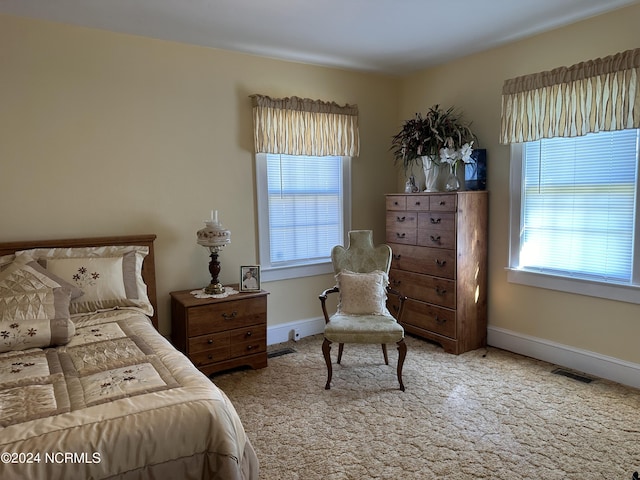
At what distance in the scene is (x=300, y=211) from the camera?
4254 mm

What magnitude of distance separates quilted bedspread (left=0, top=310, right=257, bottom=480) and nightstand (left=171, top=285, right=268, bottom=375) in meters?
1.20

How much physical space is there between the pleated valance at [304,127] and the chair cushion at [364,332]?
5.66 ft

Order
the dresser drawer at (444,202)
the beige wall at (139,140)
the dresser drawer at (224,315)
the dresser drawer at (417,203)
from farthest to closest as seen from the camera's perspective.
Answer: the dresser drawer at (417,203) → the dresser drawer at (444,202) → the dresser drawer at (224,315) → the beige wall at (139,140)

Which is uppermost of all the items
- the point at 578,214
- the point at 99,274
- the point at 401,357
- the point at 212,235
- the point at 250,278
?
the point at 578,214

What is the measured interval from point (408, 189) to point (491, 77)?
1235mm

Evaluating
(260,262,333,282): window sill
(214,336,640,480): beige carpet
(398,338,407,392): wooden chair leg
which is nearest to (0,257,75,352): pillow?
(214,336,640,480): beige carpet

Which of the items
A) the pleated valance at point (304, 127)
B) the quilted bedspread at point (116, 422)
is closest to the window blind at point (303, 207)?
the pleated valance at point (304, 127)

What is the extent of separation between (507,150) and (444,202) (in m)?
0.71

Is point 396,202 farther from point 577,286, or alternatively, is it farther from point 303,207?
point 577,286

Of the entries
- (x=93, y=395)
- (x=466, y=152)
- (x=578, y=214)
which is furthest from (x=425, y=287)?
(x=93, y=395)

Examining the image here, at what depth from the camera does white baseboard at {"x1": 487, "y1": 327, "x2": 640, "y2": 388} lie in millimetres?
3121

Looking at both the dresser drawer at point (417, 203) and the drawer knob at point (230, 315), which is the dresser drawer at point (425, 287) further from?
the drawer knob at point (230, 315)

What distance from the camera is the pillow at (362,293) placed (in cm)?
342

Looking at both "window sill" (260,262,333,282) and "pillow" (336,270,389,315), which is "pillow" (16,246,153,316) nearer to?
"window sill" (260,262,333,282)
